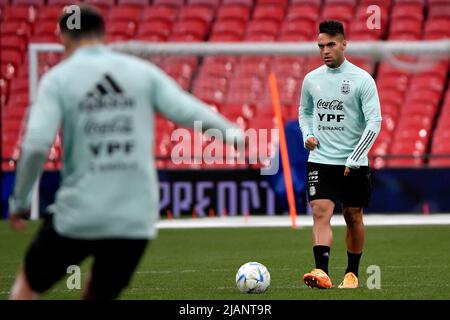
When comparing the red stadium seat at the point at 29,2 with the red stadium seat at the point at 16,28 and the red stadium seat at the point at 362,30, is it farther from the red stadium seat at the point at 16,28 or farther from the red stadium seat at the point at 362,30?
the red stadium seat at the point at 362,30

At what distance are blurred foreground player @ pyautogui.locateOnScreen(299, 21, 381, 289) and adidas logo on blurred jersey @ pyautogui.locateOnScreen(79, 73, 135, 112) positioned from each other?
439 centimetres

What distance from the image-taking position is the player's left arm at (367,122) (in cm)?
961

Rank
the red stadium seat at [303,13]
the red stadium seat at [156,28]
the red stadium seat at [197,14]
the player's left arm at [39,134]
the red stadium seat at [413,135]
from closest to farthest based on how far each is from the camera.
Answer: the player's left arm at [39,134] < the red stadium seat at [413,135] < the red stadium seat at [303,13] < the red stadium seat at [156,28] < the red stadium seat at [197,14]

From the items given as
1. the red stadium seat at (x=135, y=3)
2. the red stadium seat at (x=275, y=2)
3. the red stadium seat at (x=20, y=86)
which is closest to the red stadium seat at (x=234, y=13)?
the red stadium seat at (x=275, y=2)

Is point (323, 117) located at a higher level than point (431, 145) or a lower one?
higher

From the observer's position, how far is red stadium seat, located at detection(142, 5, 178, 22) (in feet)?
91.4

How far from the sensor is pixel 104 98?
5.64 metres

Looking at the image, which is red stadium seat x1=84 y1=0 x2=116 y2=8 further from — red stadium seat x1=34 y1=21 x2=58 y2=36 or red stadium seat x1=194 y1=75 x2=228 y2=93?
red stadium seat x1=194 y1=75 x2=228 y2=93

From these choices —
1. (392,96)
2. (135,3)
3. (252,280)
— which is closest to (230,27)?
(135,3)
